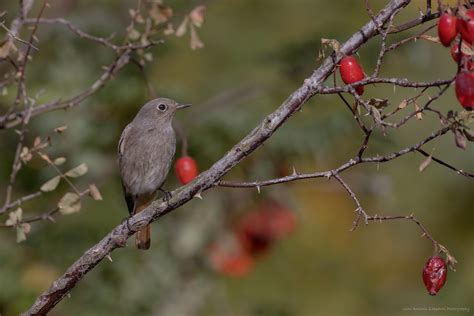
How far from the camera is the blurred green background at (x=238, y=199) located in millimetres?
6801

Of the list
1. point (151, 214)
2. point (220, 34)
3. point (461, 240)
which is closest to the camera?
point (151, 214)

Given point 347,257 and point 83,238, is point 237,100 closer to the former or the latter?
point 83,238

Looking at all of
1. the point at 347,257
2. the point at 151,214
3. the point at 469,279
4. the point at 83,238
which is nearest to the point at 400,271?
the point at 347,257

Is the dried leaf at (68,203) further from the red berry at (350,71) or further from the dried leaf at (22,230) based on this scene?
the red berry at (350,71)

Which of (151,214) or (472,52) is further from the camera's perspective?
(151,214)

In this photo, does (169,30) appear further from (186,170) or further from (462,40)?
(462,40)

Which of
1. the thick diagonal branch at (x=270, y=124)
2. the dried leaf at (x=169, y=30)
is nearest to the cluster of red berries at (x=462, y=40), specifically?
the thick diagonal branch at (x=270, y=124)

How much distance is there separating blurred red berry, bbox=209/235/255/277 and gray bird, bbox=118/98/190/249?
3.89 feet

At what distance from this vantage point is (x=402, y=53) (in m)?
7.14

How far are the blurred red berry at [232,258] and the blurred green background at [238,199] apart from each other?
0.57 feet

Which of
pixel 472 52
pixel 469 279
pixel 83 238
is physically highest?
pixel 83 238

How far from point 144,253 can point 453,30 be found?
4.72m

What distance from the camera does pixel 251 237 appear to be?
711 cm

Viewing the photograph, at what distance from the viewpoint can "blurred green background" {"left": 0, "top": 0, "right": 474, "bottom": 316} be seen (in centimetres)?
680
